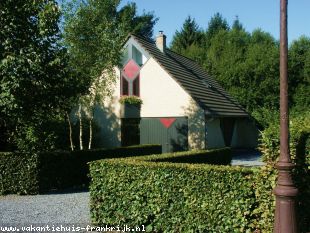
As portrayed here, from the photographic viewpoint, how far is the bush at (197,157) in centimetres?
1026

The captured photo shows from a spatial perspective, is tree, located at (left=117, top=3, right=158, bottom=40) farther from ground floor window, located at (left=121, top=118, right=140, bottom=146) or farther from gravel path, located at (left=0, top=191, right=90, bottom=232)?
gravel path, located at (left=0, top=191, right=90, bottom=232)

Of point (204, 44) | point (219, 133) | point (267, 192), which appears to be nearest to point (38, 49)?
point (267, 192)

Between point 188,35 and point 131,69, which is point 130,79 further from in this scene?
point 188,35

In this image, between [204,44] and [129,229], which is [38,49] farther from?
[204,44]

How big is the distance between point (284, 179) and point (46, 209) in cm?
686

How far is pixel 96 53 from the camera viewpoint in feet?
58.1

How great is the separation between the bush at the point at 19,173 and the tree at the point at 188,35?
4336 centimetres

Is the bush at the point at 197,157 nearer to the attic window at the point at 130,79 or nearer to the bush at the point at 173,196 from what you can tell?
the bush at the point at 173,196

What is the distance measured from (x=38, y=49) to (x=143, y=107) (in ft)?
38.0

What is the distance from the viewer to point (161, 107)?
22344 millimetres

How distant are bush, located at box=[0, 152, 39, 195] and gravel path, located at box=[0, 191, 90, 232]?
32 centimetres

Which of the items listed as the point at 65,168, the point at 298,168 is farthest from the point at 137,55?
the point at 298,168

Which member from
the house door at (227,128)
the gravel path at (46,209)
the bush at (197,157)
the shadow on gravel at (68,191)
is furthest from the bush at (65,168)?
the house door at (227,128)

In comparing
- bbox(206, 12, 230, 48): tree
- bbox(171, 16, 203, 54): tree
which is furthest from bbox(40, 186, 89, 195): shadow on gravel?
bbox(206, 12, 230, 48): tree
